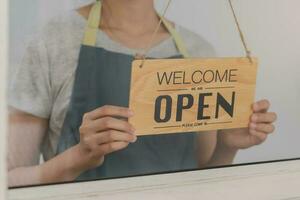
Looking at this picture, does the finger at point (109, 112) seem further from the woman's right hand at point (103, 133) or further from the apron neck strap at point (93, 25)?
the apron neck strap at point (93, 25)

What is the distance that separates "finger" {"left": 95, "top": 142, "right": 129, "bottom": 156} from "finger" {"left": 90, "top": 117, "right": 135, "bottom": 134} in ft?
0.11

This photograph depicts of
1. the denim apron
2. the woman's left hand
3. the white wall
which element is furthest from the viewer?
the woman's left hand

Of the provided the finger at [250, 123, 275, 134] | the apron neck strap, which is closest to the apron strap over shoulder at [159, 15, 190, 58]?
the apron neck strap

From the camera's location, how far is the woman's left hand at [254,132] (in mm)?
1099

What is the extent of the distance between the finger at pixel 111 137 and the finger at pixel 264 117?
0.32 metres

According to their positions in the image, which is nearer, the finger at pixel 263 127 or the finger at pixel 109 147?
the finger at pixel 109 147

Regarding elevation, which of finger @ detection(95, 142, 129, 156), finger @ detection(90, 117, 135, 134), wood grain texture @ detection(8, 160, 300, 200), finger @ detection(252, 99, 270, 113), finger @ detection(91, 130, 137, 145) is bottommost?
wood grain texture @ detection(8, 160, 300, 200)

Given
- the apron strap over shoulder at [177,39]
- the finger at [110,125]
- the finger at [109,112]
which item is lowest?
the finger at [110,125]

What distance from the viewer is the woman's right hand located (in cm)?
98

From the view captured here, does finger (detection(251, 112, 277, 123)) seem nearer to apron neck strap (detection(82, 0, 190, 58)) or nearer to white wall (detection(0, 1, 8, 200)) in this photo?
apron neck strap (detection(82, 0, 190, 58))

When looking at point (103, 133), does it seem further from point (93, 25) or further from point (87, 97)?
point (93, 25)

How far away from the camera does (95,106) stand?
0.97m

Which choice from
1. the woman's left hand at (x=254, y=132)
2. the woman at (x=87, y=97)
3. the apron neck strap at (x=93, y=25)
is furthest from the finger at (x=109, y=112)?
the woman's left hand at (x=254, y=132)

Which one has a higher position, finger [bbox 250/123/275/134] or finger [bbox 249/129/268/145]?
finger [bbox 250/123/275/134]
